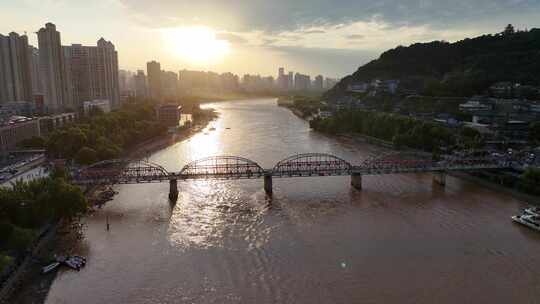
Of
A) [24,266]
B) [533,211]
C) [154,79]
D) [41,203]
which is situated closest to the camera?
[24,266]

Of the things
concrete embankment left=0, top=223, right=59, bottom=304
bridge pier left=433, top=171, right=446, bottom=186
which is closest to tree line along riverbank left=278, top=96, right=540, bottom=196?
bridge pier left=433, top=171, right=446, bottom=186

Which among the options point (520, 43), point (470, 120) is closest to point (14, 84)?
point (470, 120)

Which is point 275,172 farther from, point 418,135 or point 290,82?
point 290,82

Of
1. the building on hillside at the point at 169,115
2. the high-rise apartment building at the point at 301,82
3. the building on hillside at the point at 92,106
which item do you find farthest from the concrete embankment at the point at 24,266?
the high-rise apartment building at the point at 301,82

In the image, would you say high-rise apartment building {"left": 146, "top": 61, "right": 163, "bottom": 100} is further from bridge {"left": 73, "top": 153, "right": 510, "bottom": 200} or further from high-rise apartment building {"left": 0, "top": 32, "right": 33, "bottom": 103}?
bridge {"left": 73, "top": 153, "right": 510, "bottom": 200}

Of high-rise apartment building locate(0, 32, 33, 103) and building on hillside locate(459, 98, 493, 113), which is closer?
building on hillside locate(459, 98, 493, 113)

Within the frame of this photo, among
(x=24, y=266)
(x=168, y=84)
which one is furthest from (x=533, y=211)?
(x=168, y=84)

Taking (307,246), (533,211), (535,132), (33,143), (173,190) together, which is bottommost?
(307,246)
